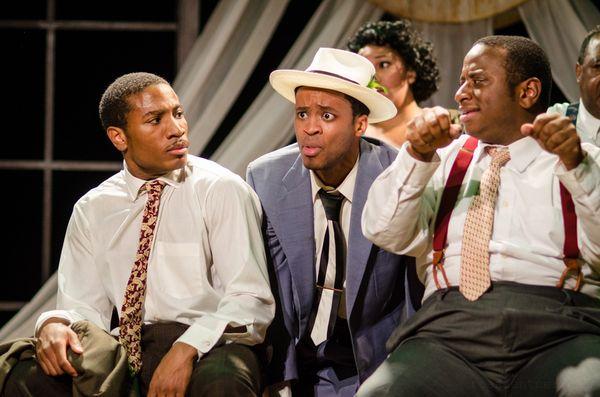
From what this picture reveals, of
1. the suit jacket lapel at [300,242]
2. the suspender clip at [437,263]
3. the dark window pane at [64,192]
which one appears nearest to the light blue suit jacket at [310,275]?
the suit jacket lapel at [300,242]

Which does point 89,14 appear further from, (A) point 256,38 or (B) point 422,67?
(B) point 422,67

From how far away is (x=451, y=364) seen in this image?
8.93ft

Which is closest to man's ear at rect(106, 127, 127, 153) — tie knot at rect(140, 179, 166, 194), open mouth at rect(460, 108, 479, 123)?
tie knot at rect(140, 179, 166, 194)

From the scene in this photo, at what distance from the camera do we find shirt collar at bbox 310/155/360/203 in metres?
3.38

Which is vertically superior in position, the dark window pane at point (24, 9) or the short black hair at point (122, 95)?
the dark window pane at point (24, 9)

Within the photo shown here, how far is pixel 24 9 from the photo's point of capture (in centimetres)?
510

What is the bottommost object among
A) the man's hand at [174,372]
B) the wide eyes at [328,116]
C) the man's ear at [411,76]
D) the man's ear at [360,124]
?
the man's hand at [174,372]

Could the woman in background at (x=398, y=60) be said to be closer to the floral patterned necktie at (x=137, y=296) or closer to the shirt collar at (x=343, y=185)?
the shirt collar at (x=343, y=185)

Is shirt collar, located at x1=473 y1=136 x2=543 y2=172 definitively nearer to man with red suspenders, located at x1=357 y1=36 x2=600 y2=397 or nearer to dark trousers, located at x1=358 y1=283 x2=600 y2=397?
man with red suspenders, located at x1=357 y1=36 x2=600 y2=397

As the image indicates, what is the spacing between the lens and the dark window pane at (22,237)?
17.0 feet

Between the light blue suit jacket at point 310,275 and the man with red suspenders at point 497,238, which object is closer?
the man with red suspenders at point 497,238

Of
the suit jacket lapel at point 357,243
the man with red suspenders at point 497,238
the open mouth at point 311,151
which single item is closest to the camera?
the man with red suspenders at point 497,238

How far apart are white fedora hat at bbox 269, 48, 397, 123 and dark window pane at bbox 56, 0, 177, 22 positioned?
6.24 ft

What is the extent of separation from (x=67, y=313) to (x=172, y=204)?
0.52 meters
